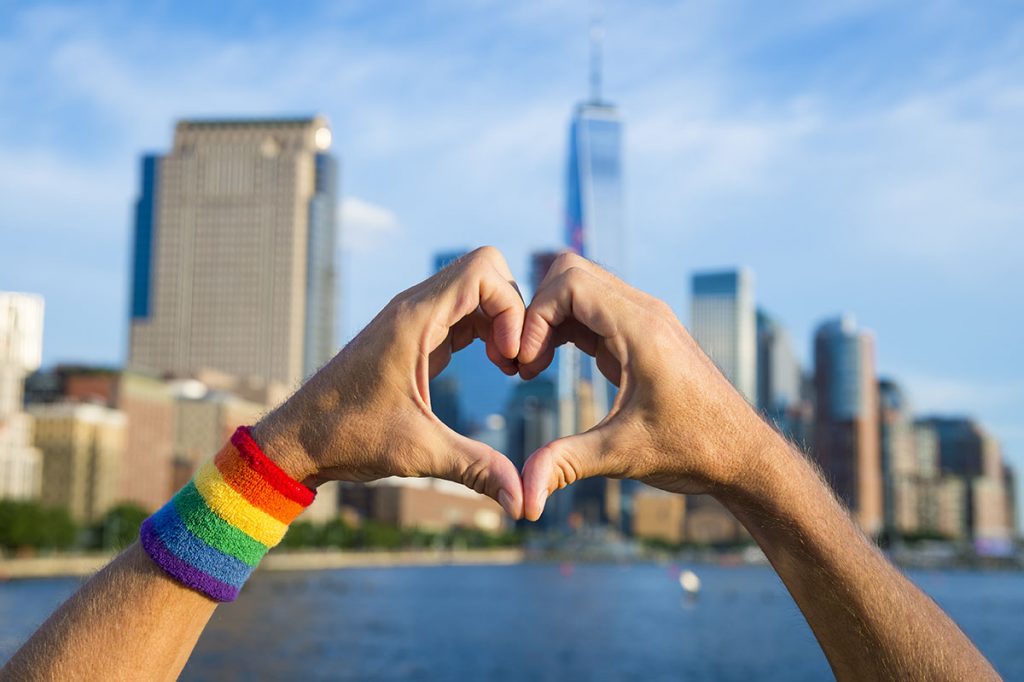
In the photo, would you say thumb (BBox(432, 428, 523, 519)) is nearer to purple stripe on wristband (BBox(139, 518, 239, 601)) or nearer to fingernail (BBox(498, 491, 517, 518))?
fingernail (BBox(498, 491, 517, 518))

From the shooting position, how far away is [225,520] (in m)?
2.68

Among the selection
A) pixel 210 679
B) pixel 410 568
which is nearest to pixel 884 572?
pixel 210 679

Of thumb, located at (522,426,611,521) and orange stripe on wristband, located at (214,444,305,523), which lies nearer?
thumb, located at (522,426,611,521)

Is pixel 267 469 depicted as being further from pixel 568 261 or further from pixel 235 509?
pixel 568 261

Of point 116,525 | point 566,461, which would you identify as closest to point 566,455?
point 566,461

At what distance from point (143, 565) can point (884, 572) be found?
160 cm

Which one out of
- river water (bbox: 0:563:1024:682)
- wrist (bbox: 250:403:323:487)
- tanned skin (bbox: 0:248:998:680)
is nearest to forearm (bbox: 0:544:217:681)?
tanned skin (bbox: 0:248:998:680)

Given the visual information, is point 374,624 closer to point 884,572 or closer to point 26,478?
point 26,478

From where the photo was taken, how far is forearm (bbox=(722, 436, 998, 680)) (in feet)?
8.61

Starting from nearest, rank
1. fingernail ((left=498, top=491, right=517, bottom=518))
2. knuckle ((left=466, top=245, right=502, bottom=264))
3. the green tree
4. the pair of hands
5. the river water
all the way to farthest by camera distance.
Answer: fingernail ((left=498, top=491, right=517, bottom=518))
the pair of hands
knuckle ((left=466, top=245, right=502, bottom=264))
the river water
the green tree

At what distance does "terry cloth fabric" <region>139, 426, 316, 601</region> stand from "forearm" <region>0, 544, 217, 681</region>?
43 millimetres

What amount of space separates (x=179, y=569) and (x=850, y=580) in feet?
4.73

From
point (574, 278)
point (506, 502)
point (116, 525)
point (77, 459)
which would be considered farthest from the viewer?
point (77, 459)

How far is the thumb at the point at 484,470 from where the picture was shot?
90.4 inches
